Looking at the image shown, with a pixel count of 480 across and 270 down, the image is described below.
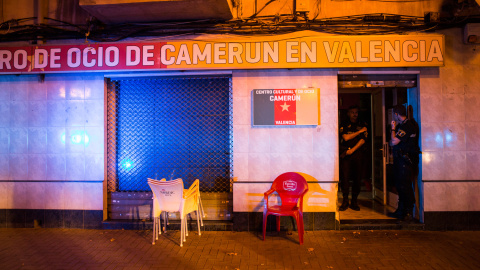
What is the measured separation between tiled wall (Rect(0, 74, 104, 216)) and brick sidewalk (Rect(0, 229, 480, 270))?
0.72 meters

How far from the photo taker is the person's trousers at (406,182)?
5.68 metres

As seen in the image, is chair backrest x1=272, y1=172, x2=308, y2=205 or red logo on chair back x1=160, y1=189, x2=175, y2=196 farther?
chair backrest x1=272, y1=172, x2=308, y2=205

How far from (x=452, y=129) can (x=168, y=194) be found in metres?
5.49

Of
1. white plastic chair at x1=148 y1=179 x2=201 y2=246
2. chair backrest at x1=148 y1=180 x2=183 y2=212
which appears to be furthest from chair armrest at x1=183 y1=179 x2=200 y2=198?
chair backrest at x1=148 y1=180 x2=183 y2=212

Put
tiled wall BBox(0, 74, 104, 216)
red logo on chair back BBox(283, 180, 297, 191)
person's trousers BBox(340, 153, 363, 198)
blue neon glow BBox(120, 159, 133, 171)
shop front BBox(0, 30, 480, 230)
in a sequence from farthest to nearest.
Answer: person's trousers BBox(340, 153, 363, 198) → blue neon glow BBox(120, 159, 133, 171) → tiled wall BBox(0, 74, 104, 216) → shop front BBox(0, 30, 480, 230) → red logo on chair back BBox(283, 180, 297, 191)

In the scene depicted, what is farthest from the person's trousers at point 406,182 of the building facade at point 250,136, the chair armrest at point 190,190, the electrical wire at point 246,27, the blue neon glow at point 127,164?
the blue neon glow at point 127,164

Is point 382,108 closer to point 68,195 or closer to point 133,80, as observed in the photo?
point 133,80

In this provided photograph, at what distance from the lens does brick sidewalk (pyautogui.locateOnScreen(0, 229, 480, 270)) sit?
167 inches

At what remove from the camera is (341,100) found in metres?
8.38

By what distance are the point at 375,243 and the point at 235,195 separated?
2.61 metres

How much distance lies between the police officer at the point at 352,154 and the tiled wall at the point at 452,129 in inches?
49.6

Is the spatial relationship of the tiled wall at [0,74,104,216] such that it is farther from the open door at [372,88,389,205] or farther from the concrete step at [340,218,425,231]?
the open door at [372,88,389,205]

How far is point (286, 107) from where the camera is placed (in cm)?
566

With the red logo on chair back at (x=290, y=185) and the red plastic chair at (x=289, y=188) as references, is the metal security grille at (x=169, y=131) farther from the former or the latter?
the red logo on chair back at (x=290, y=185)
